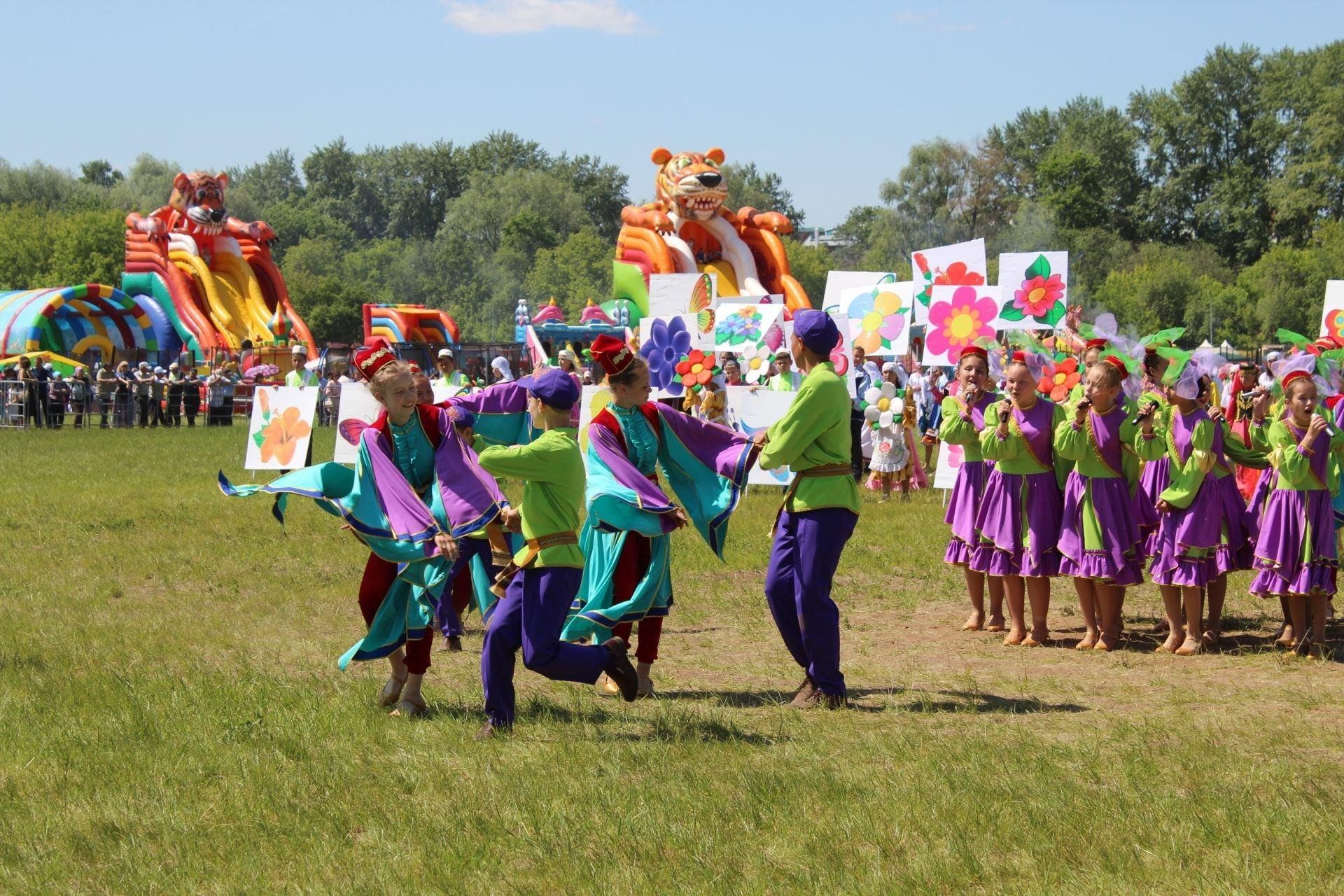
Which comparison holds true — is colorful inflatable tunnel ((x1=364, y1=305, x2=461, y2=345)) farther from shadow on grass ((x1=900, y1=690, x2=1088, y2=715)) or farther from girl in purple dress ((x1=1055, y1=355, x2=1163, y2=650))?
shadow on grass ((x1=900, y1=690, x2=1088, y2=715))

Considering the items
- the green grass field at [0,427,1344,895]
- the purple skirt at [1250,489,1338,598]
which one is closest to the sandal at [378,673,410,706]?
the green grass field at [0,427,1344,895]

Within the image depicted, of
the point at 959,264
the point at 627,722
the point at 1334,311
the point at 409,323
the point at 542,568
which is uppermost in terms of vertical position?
the point at 959,264

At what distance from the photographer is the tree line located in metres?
60.9

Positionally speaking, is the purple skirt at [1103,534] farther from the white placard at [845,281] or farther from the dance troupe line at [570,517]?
the white placard at [845,281]

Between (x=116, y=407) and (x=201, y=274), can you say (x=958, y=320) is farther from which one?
(x=201, y=274)

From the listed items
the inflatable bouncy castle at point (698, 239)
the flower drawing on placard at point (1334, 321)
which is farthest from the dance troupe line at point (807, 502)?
the inflatable bouncy castle at point (698, 239)

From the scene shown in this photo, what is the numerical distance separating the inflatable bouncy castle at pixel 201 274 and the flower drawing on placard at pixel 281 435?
79.0ft

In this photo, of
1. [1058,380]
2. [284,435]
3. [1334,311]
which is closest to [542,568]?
[1058,380]

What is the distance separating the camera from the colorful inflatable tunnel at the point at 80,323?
131 feet

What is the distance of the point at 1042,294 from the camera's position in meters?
15.4

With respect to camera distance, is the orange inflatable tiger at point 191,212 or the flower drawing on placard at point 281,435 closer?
the flower drawing on placard at point 281,435

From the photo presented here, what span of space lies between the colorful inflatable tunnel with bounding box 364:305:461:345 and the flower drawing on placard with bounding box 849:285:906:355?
2597cm

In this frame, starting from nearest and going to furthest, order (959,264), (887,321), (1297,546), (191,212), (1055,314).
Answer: (1297,546)
(1055,314)
(959,264)
(887,321)
(191,212)

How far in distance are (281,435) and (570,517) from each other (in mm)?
12440
